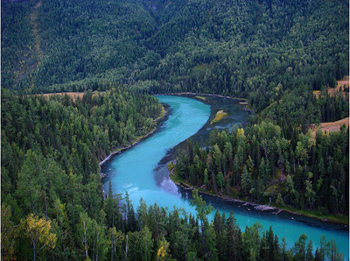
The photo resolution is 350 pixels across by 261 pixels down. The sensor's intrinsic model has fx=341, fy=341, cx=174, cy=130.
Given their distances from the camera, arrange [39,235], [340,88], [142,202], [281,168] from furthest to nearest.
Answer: [340,88], [281,168], [142,202], [39,235]

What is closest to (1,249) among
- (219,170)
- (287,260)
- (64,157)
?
(287,260)

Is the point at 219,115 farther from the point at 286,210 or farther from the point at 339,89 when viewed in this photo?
the point at 286,210

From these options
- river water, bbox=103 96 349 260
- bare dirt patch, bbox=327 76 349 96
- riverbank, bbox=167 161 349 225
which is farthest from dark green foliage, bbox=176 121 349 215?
bare dirt patch, bbox=327 76 349 96

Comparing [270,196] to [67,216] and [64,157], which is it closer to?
[67,216]

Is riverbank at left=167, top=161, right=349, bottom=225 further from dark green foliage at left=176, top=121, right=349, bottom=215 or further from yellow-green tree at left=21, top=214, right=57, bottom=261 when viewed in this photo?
yellow-green tree at left=21, top=214, right=57, bottom=261

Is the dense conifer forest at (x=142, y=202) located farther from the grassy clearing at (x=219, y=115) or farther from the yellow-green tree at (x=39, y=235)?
the grassy clearing at (x=219, y=115)

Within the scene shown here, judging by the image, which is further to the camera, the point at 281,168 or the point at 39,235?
the point at 281,168

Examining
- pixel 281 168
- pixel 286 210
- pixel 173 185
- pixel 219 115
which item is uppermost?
pixel 219 115

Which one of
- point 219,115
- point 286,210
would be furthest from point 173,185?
point 219,115
